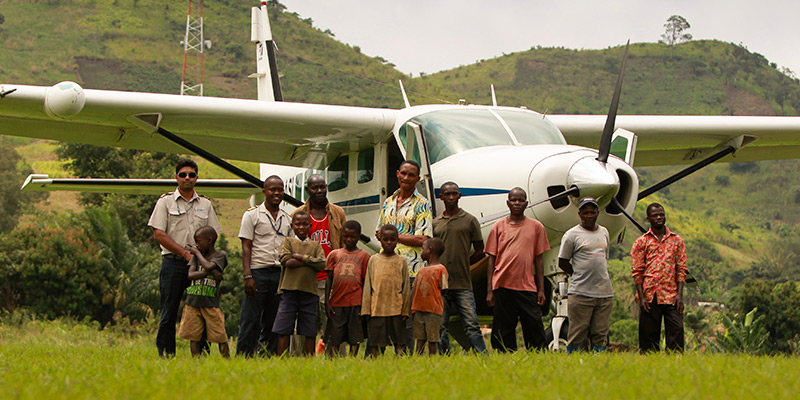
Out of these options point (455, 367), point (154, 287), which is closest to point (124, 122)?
point (455, 367)

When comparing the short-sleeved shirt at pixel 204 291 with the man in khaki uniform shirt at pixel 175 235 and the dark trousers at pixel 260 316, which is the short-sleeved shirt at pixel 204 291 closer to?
the man in khaki uniform shirt at pixel 175 235

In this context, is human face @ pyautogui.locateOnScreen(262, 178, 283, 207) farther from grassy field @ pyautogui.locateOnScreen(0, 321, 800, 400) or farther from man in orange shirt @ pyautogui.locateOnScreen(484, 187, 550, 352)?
grassy field @ pyautogui.locateOnScreen(0, 321, 800, 400)

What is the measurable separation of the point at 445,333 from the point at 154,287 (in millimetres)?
19220

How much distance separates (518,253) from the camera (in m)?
6.84

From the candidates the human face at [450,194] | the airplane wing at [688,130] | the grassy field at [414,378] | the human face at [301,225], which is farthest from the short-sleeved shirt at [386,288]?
the airplane wing at [688,130]

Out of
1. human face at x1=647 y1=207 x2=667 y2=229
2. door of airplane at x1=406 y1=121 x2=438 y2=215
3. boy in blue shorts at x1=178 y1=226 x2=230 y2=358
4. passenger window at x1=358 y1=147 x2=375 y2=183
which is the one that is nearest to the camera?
boy in blue shorts at x1=178 y1=226 x2=230 y2=358

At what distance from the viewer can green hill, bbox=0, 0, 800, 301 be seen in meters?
89.1

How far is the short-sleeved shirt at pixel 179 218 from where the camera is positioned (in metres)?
6.70

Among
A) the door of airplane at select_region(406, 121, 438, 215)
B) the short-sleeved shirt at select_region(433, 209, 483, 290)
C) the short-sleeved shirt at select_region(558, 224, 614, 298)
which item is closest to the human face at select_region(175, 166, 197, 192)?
the short-sleeved shirt at select_region(433, 209, 483, 290)

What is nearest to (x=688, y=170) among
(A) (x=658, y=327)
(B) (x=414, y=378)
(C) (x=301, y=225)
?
(A) (x=658, y=327)

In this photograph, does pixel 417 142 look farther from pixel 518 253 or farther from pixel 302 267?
pixel 302 267

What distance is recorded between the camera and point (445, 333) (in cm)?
720

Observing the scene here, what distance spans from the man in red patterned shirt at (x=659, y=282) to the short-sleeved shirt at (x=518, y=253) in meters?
0.88

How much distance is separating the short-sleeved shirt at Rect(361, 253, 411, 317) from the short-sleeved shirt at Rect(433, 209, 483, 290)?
0.42 metres
